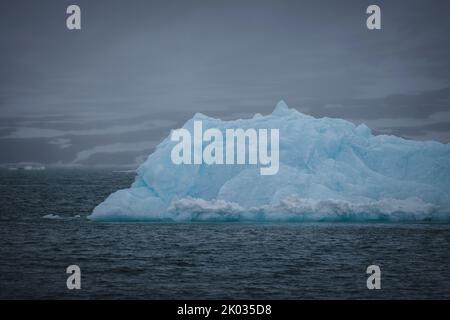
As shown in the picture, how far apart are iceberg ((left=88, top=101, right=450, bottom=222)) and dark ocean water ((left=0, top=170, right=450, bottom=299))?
64cm

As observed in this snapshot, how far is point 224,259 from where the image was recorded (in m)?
20.1

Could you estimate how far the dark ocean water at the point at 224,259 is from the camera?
1597 centimetres

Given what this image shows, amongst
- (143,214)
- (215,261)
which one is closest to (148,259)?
(215,261)

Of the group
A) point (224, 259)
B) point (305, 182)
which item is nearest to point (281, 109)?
point (305, 182)

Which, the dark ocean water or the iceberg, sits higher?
the iceberg

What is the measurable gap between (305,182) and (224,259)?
6.97m

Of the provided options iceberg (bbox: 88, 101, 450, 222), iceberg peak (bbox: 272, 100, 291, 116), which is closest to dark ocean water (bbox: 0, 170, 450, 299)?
iceberg (bbox: 88, 101, 450, 222)

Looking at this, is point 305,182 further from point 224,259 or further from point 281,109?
point 224,259

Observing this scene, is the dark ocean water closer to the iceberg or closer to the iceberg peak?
the iceberg

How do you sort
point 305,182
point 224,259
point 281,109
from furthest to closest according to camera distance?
point 281,109
point 305,182
point 224,259

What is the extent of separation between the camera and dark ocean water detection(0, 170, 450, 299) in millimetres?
15969

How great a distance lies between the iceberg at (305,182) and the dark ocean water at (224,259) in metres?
0.64
